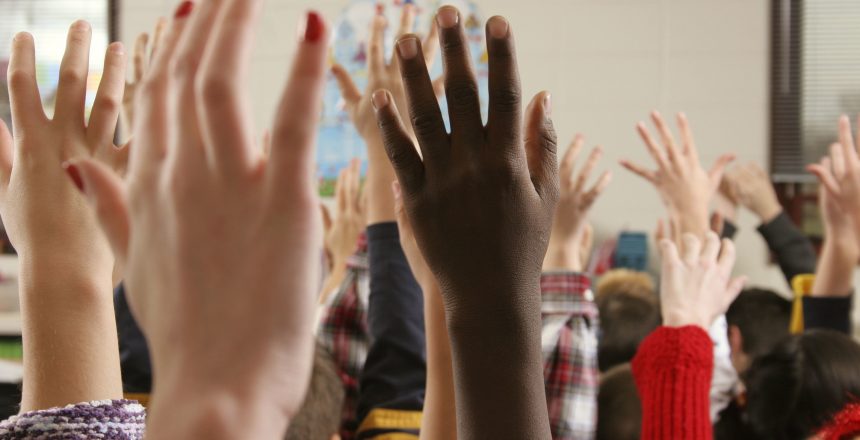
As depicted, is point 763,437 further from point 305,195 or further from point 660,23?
point 660,23

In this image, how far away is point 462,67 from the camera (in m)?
0.60

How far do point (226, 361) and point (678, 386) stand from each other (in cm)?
83

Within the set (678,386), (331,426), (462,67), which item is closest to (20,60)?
(462,67)

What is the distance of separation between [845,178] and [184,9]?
1509 millimetres

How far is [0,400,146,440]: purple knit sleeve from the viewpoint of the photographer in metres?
0.55

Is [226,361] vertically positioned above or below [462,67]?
below

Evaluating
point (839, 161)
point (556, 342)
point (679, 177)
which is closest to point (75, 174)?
point (556, 342)

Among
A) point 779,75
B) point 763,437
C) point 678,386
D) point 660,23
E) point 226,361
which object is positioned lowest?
point 763,437

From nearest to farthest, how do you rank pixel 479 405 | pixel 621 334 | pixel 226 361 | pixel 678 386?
pixel 226 361 → pixel 479 405 → pixel 678 386 → pixel 621 334

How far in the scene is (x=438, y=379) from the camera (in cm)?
76

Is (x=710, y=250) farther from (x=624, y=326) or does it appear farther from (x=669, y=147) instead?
(x=624, y=326)

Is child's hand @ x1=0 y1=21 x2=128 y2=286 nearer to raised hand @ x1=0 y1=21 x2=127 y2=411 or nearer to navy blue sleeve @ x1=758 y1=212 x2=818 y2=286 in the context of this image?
raised hand @ x1=0 y1=21 x2=127 y2=411

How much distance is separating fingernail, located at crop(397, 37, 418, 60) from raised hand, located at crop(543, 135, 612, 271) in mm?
887

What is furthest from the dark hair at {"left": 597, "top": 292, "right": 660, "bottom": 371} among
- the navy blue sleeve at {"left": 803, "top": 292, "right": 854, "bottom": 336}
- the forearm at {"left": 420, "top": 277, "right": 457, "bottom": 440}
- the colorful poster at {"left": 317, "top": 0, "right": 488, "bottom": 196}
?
the colorful poster at {"left": 317, "top": 0, "right": 488, "bottom": 196}
